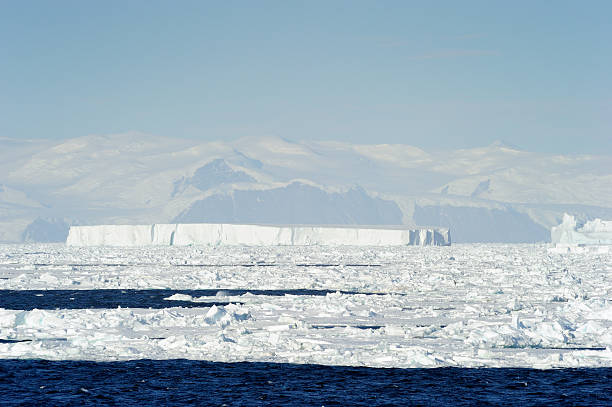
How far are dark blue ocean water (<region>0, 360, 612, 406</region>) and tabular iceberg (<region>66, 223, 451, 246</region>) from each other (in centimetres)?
6650

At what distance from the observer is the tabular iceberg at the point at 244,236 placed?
3211 inches

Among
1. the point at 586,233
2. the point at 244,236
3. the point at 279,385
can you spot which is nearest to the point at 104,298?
the point at 279,385

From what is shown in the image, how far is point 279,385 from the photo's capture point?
13.2 meters

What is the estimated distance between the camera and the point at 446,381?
1345 centimetres

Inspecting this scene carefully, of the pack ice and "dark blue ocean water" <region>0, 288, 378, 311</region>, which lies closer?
"dark blue ocean water" <region>0, 288, 378, 311</region>

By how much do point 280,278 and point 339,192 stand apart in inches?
3867

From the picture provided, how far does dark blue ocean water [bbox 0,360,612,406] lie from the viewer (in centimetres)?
1226

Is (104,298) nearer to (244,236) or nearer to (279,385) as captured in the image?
(279,385)

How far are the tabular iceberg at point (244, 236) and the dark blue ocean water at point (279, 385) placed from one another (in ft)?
218

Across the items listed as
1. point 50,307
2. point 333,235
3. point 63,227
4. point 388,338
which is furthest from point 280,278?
point 63,227

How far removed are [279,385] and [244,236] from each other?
69860 millimetres

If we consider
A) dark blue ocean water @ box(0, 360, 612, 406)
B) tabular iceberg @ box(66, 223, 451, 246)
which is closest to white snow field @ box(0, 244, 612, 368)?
dark blue ocean water @ box(0, 360, 612, 406)

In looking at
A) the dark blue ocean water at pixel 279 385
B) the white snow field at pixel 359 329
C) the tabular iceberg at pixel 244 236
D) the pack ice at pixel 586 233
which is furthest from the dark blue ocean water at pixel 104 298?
the tabular iceberg at pixel 244 236

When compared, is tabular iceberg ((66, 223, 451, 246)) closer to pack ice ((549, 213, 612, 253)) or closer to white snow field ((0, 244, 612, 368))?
pack ice ((549, 213, 612, 253))
